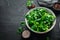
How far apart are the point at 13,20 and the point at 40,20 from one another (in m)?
0.30

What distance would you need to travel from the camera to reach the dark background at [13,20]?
1624 mm

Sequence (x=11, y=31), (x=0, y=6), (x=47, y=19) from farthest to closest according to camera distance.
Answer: (x=0, y=6), (x=11, y=31), (x=47, y=19)

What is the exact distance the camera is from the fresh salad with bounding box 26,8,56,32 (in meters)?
1.53

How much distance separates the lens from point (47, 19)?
5.09 ft

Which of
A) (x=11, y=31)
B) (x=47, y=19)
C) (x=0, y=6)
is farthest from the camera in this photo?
(x=0, y=6)

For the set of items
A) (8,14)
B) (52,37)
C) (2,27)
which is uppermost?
(8,14)

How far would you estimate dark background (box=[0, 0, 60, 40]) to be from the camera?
1624 mm

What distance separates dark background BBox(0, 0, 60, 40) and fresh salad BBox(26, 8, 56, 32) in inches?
4.1

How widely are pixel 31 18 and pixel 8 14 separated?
305 mm

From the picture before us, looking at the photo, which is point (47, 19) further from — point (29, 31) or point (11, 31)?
point (11, 31)

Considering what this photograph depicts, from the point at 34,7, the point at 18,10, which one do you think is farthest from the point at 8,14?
the point at 34,7

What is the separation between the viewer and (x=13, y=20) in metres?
1.73

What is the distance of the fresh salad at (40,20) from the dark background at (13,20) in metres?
0.10

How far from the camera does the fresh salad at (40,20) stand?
1.53 m
